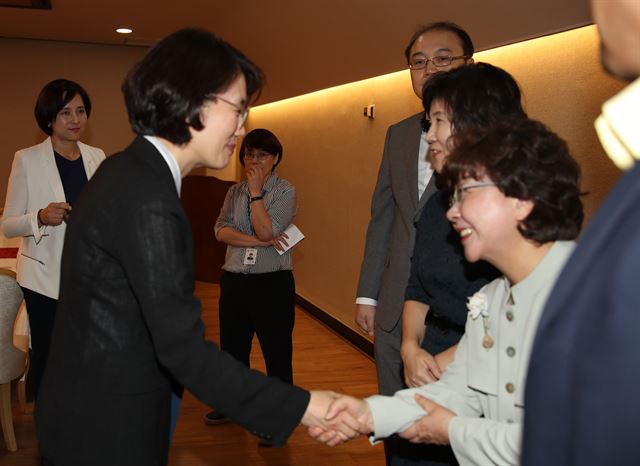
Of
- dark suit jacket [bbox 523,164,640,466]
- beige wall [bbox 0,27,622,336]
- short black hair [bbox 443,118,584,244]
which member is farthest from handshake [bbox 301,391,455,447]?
beige wall [bbox 0,27,622,336]

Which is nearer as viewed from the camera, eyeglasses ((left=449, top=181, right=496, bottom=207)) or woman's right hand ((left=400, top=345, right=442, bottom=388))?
eyeglasses ((left=449, top=181, right=496, bottom=207))

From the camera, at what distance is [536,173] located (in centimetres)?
170

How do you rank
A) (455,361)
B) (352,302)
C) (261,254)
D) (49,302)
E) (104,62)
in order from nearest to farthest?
(455,361) → (49,302) → (261,254) → (352,302) → (104,62)

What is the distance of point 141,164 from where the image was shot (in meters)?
1.70

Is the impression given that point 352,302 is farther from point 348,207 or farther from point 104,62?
point 104,62

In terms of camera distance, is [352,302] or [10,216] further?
[352,302]

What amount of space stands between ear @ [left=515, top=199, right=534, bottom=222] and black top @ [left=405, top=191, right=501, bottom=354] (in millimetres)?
498

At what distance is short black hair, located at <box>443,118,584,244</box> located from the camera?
170cm

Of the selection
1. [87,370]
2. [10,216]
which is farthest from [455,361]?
[10,216]

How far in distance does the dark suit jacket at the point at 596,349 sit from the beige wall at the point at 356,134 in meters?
2.61

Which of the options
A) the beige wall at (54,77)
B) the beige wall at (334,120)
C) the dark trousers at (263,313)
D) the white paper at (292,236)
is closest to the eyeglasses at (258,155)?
the white paper at (292,236)

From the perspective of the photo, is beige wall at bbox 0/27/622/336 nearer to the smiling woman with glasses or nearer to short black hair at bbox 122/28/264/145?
the smiling woman with glasses

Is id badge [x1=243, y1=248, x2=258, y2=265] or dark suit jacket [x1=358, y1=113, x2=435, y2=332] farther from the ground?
dark suit jacket [x1=358, y1=113, x2=435, y2=332]

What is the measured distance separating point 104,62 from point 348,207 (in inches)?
215
